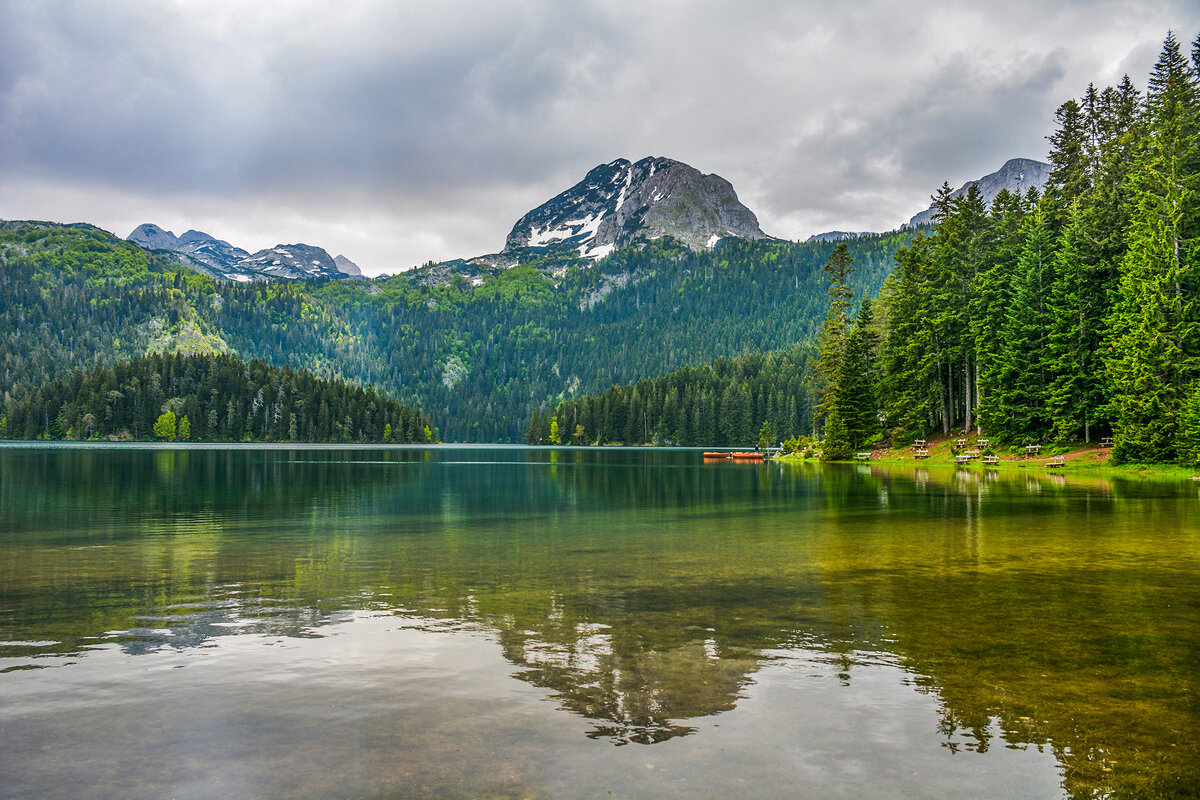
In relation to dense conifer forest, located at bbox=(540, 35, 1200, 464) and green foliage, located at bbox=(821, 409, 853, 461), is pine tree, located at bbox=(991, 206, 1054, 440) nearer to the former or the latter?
dense conifer forest, located at bbox=(540, 35, 1200, 464)

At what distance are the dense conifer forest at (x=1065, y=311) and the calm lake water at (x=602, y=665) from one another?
33.5 m

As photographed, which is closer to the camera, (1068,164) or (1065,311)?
(1065,311)

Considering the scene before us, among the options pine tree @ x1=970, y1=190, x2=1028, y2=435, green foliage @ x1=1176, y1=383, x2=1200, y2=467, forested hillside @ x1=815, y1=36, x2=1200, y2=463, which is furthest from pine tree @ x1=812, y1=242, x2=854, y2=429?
green foliage @ x1=1176, y1=383, x2=1200, y2=467

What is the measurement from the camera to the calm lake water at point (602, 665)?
21.5 ft

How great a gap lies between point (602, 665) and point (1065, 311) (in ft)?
203

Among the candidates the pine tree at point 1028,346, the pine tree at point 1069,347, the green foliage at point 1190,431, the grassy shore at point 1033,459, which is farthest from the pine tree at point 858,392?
the green foliage at point 1190,431

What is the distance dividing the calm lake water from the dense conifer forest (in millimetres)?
33474

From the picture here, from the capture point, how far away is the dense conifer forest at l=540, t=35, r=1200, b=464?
49.3 metres

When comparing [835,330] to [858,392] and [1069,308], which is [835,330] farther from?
[1069,308]

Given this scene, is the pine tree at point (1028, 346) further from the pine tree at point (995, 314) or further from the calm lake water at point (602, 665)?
the calm lake water at point (602, 665)

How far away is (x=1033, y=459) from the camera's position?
61375 millimetres

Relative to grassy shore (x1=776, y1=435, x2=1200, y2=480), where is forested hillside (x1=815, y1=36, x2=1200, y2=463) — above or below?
above

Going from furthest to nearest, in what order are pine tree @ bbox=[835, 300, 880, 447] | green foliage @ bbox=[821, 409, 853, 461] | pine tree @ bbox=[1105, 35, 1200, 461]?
green foliage @ bbox=[821, 409, 853, 461] < pine tree @ bbox=[835, 300, 880, 447] < pine tree @ bbox=[1105, 35, 1200, 461]

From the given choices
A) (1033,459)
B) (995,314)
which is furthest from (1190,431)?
(995,314)
